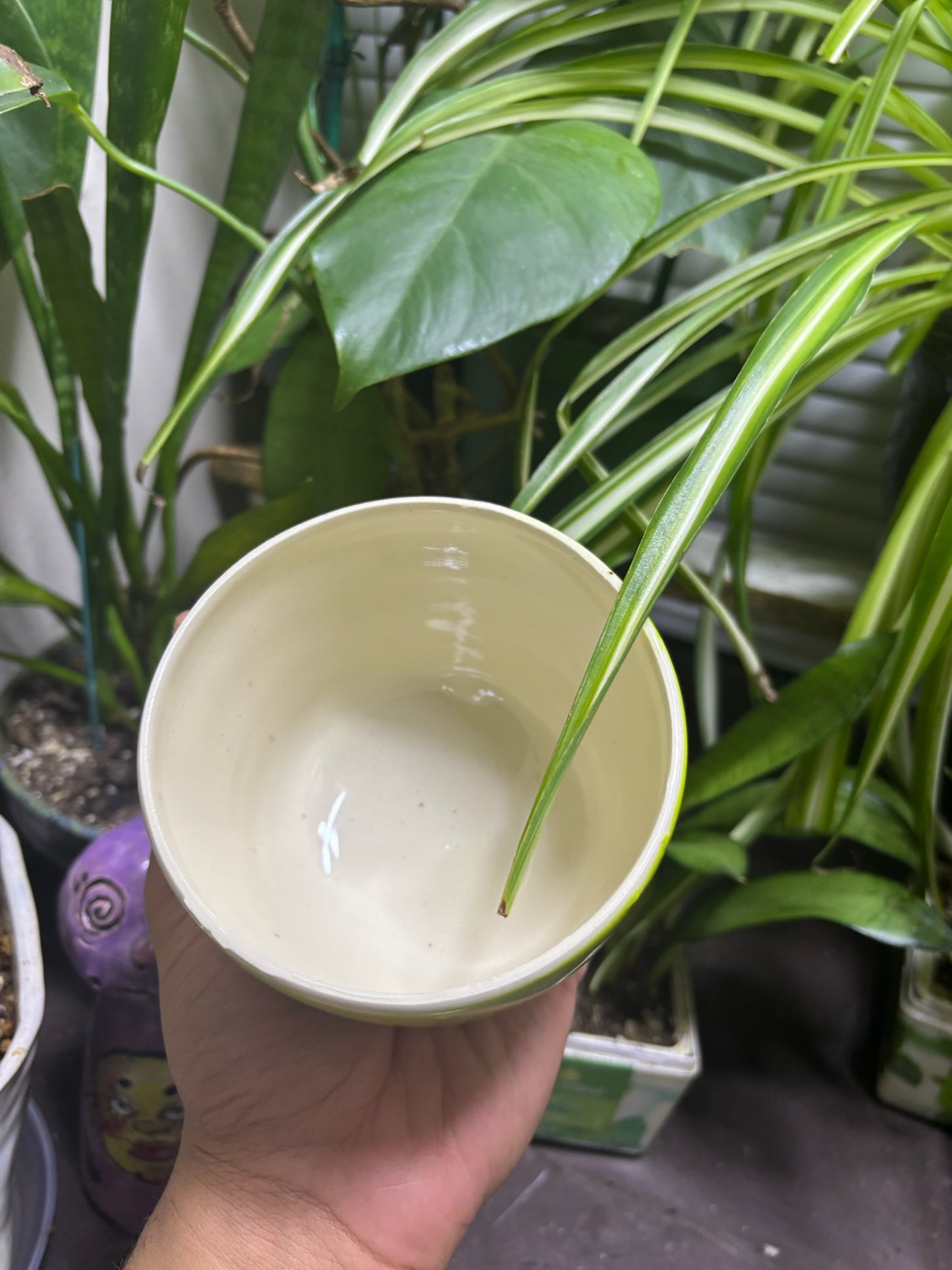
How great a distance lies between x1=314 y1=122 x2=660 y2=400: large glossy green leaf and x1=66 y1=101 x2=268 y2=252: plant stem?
0.06 m

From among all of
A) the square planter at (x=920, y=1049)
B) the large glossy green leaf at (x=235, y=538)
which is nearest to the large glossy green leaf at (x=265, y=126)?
the large glossy green leaf at (x=235, y=538)

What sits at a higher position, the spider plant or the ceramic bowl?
the spider plant

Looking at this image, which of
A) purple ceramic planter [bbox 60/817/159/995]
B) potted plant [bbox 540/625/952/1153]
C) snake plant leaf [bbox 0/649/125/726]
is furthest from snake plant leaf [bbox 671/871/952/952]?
snake plant leaf [bbox 0/649/125/726]

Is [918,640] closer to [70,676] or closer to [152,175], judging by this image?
[152,175]

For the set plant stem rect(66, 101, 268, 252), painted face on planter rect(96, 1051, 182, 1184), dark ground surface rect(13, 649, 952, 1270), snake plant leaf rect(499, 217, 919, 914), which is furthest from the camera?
dark ground surface rect(13, 649, 952, 1270)

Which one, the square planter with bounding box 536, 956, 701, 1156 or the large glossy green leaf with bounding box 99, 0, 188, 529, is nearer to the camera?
the large glossy green leaf with bounding box 99, 0, 188, 529

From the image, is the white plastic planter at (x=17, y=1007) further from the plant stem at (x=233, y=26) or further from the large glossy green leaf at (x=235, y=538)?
the plant stem at (x=233, y=26)

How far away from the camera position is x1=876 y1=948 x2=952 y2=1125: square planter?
695 mm

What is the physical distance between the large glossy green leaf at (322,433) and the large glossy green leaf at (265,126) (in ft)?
0.21

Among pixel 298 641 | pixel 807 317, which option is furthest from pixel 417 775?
pixel 807 317

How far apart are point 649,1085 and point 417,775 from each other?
0.31 meters

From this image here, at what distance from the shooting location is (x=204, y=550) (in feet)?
2.07

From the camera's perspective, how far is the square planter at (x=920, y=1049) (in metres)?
0.70

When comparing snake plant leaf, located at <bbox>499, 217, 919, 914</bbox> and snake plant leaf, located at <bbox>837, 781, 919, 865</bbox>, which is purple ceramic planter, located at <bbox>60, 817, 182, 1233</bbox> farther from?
snake plant leaf, located at <bbox>837, 781, 919, 865</bbox>
